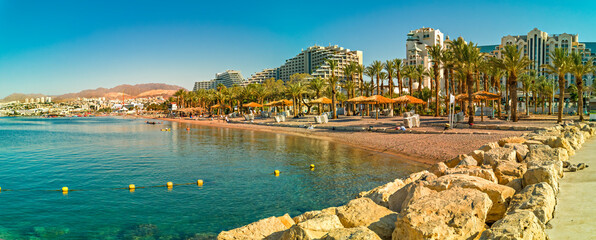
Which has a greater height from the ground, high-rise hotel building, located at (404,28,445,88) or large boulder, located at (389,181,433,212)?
high-rise hotel building, located at (404,28,445,88)

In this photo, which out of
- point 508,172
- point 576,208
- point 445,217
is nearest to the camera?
point 445,217

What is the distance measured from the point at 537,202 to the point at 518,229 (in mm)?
1325

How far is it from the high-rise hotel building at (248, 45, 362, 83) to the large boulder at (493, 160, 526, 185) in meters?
116

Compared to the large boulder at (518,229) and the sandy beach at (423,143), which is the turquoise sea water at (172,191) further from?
the large boulder at (518,229)

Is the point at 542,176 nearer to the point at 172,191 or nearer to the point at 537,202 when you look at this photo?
the point at 537,202

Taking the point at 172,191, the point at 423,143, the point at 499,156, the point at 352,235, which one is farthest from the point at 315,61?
the point at 352,235

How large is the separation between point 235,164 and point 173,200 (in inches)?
240

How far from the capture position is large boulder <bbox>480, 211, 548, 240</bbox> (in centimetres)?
335

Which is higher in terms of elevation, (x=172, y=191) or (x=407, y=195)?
(x=407, y=195)

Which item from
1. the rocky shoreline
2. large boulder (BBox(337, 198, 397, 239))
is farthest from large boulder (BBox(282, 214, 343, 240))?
large boulder (BBox(337, 198, 397, 239))

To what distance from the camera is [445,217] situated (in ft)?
13.9

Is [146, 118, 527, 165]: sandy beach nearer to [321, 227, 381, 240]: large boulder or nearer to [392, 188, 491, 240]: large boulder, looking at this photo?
[392, 188, 491, 240]: large boulder

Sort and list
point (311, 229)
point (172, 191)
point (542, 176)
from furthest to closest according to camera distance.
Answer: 1. point (172, 191)
2. point (542, 176)
3. point (311, 229)

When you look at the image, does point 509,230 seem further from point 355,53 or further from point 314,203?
point 355,53
